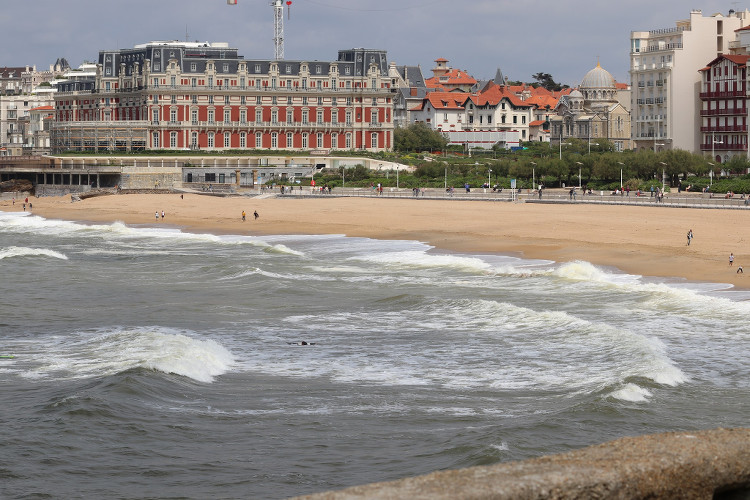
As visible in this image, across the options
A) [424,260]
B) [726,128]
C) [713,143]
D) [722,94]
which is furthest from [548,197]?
[424,260]

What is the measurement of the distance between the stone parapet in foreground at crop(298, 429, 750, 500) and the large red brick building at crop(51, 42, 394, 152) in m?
120

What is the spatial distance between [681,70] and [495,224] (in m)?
56.3

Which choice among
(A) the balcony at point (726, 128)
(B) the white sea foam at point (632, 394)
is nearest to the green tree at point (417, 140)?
(A) the balcony at point (726, 128)

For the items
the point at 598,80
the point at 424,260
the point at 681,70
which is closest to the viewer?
the point at 424,260

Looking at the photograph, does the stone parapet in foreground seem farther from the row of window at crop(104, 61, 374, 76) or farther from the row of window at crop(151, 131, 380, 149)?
the row of window at crop(104, 61, 374, 76)

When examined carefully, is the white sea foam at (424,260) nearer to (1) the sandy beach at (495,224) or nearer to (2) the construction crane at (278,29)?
(1) the sandy beach at (495,224)

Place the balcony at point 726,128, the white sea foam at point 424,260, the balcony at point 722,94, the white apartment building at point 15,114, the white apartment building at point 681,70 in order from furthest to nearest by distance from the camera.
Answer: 1. the white apartment building at point 15,114
2. the white apartment building at point 681,70
3. the balcony at point 726,128
4. the balcony at point 722,94
5. the white sea foam at point 424,260

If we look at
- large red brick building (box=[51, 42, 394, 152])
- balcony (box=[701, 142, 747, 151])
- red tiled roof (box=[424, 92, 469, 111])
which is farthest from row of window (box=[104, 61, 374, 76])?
balcony (box=[701, 142, 747, 151])

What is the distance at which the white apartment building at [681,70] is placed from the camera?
11638 centimetres

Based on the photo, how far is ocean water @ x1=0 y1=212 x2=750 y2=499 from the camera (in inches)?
790

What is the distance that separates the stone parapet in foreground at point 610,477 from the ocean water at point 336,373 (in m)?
7.44

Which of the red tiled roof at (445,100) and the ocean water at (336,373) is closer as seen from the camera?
the ocean water at (336,373)

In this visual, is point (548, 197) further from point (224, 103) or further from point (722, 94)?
point (224, 103)

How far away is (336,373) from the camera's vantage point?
88.9 ft
